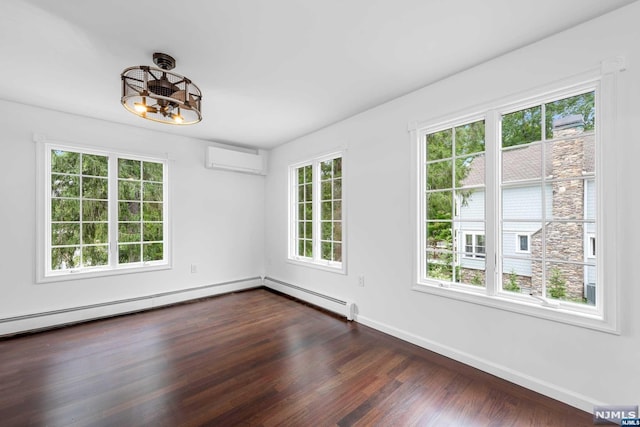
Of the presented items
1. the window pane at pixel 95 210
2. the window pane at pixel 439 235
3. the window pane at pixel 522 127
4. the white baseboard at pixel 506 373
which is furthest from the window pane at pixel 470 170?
the window pane at pixel 95 210

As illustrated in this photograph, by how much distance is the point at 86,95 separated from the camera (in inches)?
114

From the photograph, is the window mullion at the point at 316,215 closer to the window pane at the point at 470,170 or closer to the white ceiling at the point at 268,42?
the white ceiling at the point at 268,42

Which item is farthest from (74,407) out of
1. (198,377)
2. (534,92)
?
(534,92)

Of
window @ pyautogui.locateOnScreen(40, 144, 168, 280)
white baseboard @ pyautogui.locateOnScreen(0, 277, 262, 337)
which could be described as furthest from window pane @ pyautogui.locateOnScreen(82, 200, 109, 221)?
white baseboard @ pyautogui.locateOnScreen(0, 277, 262, 337)

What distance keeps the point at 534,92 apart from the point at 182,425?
11.2 feet

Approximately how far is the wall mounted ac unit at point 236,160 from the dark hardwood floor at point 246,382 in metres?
2.52

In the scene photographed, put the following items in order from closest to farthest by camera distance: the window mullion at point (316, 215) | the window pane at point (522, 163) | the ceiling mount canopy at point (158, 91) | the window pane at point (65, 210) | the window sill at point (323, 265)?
the ceiling mount canopy at point (158, 91)
the window pane at point (522, 163)
the window pane at point (65, 210)
the window sill at point (323, 265)
the window mullion at point (316, 215)

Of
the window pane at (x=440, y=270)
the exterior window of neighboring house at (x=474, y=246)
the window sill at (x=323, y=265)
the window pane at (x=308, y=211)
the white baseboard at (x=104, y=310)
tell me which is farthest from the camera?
the window pane at (x=308, y=211)

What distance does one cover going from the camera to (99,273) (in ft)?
11.7

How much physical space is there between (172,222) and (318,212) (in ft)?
7.37

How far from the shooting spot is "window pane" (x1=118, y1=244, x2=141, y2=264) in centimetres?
381

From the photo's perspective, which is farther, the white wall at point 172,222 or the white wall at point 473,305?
the white wall at point 172,222

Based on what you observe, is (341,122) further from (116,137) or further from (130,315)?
(130,315)

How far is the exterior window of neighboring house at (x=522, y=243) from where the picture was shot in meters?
2.20
